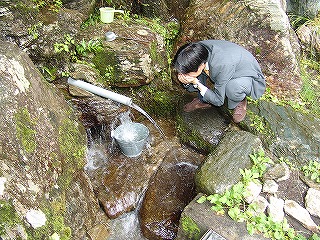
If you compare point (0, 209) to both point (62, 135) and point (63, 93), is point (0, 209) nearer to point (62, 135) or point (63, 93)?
point (62, 135)

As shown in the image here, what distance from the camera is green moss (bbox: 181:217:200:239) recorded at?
3537 millimetres

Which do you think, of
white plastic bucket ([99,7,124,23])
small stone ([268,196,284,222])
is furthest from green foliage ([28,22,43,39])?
small stone ([268,196,284,222])

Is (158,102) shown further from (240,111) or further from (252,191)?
(252,191)

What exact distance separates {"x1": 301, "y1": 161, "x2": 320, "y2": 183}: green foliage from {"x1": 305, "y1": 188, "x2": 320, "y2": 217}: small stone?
241 mm

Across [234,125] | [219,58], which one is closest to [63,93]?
[219,58]

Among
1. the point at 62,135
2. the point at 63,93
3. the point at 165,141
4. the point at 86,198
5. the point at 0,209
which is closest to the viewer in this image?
the point at 0,209

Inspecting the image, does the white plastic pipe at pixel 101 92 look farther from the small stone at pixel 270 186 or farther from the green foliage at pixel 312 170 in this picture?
the green foliage at pixel 312 170

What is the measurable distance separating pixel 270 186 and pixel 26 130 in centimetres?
311

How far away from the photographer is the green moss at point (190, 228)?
11.6 ft

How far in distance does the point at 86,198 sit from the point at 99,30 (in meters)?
2.88

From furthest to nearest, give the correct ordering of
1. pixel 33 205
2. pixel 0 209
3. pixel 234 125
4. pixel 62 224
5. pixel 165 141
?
1. pixel 165 141
2. pixel 234 125
3. pixel 62 224
4. pixel 33 205
5. pixel 0 209

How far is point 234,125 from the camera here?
5.06 meters

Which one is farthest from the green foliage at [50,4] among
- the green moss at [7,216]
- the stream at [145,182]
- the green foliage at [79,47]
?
the green moss at [7,216]

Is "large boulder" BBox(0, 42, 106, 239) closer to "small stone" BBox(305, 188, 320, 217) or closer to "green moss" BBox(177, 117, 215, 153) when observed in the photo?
"green moss" BBox(177, 117, 215, 153)
